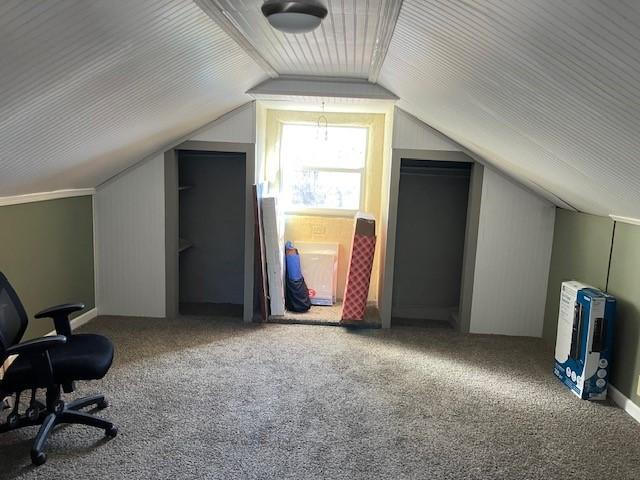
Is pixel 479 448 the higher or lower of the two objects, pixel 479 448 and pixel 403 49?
the lower

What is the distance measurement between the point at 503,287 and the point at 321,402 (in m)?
2.28

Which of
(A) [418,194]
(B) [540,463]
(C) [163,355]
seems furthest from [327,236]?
(B) [540,463]

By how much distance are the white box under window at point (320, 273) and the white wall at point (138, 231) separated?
54.9 inches

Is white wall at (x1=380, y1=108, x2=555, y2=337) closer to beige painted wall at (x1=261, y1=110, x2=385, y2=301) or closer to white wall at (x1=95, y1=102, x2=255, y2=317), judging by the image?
beige painted wall at (x1=261, y1=110, x2=385, y2=301)

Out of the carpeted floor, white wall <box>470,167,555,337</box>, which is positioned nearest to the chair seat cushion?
the carpeted floor

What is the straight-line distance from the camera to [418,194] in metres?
5.02

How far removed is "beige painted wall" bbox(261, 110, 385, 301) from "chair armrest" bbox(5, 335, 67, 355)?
2.91 meters

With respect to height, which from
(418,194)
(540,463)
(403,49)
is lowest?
(540,463)

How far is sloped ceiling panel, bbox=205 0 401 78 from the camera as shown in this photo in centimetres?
221

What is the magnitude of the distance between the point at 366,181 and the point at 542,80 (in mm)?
3465

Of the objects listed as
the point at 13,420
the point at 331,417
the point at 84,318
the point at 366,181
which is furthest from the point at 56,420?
the point at 366,181

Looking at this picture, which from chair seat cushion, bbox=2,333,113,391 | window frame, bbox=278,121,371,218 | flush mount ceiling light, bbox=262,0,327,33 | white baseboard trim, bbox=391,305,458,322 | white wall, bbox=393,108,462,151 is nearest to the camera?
flush mount ceiling light, bbox=262,0,327,33

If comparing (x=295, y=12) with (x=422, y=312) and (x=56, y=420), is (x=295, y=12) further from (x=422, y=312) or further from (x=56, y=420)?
(x=422, y=312)

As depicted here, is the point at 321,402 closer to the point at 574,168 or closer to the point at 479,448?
the point at 479,448
